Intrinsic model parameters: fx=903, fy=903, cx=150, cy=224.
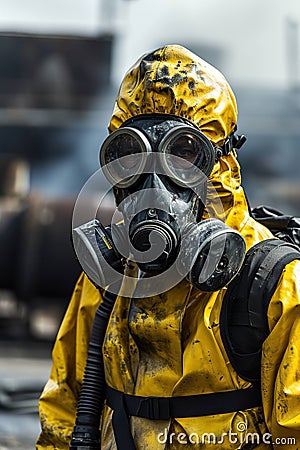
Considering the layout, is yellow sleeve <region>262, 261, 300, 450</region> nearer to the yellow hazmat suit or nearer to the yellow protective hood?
the yellow hazmat suit

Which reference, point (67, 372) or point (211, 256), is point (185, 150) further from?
point (67, 372)

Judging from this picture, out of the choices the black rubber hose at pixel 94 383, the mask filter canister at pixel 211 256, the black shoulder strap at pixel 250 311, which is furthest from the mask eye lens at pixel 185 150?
the black rubber hose at pixel 94 383

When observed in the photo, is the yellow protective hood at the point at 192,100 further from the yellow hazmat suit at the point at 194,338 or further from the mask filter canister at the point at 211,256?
the mask filter canister at the point at 211,256

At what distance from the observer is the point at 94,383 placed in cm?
234

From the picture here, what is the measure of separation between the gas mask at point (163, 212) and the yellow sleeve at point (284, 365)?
0.13 meters

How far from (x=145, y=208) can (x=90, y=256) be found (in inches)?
8.0

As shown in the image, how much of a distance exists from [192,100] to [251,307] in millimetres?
529

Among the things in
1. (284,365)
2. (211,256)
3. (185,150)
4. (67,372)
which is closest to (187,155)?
(185,150)

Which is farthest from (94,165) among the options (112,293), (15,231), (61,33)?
(112,293)

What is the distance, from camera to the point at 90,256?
2.22m

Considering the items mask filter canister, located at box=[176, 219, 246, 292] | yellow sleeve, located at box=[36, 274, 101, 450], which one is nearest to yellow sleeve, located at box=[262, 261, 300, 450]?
mask filter canister, located at box=[176, 219, 246, 292]

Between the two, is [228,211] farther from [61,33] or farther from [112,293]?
[61,33]

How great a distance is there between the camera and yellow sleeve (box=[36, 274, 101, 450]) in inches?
96.2

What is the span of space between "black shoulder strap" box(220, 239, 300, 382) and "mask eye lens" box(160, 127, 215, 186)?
0.26 m
